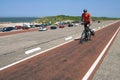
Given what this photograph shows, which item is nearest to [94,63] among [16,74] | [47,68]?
[47,68]

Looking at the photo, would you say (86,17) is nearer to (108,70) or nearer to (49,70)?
(108,70)

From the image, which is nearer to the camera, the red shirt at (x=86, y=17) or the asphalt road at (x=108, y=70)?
the asphalt road at (x=108, y=70)

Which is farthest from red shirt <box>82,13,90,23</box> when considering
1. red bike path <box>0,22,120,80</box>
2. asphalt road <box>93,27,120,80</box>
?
asphalt road <box>93,27,120,80</box>

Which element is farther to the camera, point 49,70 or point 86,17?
point 86,17

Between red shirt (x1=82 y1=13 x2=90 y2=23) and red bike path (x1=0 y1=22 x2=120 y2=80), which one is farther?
red shirt (x1=82 y1=13 x2=90 y2=23)

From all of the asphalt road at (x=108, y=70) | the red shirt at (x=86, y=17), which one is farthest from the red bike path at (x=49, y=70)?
the red shirt at (x=86, y=17)

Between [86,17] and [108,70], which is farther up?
[86,17]

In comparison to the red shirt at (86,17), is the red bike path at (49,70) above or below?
below

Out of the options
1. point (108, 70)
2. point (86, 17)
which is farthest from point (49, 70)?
point (86, 17)

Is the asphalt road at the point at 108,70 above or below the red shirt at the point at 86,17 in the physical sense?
below

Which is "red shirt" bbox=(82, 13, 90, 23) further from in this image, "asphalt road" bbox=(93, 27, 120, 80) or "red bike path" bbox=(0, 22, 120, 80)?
"asphalt road" bbox=(93, 27, 120, 80)

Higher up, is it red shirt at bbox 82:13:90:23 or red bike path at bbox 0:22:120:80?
red shirt at bbox 82:13:90:23

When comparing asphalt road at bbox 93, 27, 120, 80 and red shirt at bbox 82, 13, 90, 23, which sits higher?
red shirt at bbox 82, 13, 90, 23

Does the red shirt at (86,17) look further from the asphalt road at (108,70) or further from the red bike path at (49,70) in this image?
the asphalt road at (108,70)
